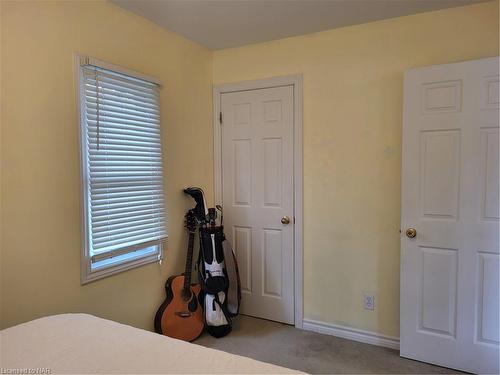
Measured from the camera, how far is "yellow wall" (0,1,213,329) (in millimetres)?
1756

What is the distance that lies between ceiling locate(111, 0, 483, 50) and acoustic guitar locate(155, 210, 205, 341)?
64.0 inches

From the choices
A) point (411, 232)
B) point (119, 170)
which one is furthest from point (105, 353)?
point (411, 232)

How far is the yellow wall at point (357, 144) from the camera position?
2.47 m

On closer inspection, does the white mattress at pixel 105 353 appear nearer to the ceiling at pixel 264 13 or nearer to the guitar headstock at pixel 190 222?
the guitar headstock at pixel 190 222

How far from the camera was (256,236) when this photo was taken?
3.15 meters

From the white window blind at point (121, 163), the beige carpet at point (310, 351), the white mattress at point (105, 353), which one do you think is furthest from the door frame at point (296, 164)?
the white mattress at point (105, 353)

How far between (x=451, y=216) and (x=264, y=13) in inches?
71.4

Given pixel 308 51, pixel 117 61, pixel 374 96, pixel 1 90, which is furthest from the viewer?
pixel 308 51

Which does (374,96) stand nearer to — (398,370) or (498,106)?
(498,106)

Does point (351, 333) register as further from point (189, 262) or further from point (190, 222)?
point (190, 222)

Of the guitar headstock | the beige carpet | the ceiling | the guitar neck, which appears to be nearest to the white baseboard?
the beige carpet

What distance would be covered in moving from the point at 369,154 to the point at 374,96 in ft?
1.38

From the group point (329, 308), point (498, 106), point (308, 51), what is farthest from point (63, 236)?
point (498, 106)

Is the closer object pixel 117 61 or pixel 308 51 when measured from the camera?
pixel 117 61
